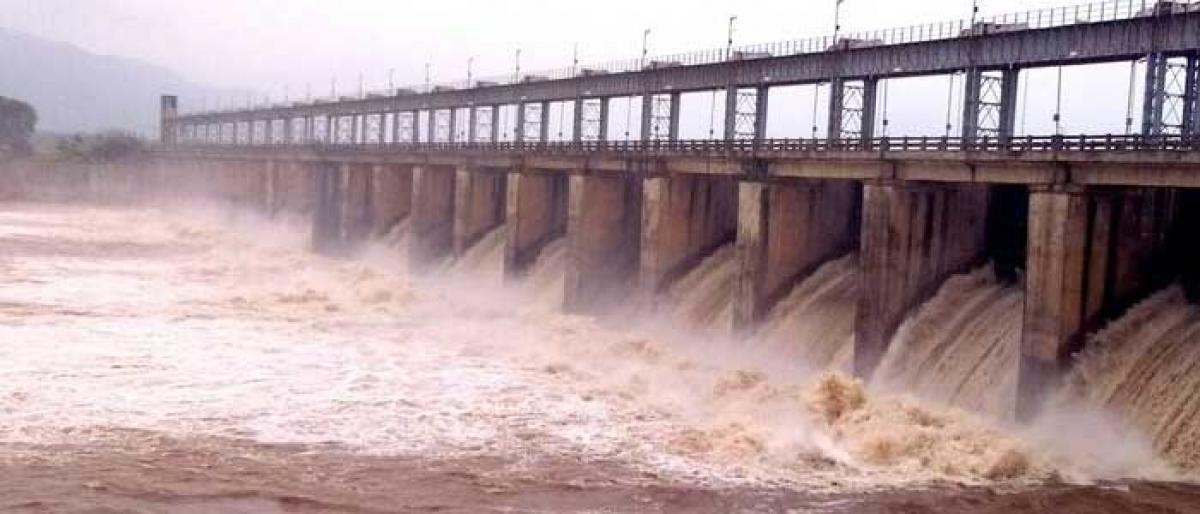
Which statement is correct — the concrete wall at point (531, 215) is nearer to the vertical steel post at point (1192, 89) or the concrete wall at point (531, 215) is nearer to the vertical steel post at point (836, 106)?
the vertical steel post at point (836, 106)

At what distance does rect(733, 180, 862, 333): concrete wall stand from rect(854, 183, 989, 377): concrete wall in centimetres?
410

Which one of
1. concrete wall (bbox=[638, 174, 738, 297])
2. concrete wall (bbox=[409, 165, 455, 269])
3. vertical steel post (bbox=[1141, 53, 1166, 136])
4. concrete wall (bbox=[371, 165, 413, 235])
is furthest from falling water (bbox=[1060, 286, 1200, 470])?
concrete wall (bbox=[371, 165, 413, 235])

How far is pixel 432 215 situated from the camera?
178ft

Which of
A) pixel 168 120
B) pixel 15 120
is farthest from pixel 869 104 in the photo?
pixel 15 120

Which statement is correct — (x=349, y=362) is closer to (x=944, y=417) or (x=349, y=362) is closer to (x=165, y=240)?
(x=944, y=417)

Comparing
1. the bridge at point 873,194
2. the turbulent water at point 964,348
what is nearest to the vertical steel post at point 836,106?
the bridge at point 873,194

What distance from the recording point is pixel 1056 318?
2184 cm

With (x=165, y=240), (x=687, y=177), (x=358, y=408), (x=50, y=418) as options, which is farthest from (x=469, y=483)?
(x=165, y=240)

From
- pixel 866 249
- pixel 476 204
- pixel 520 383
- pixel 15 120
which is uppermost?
pixel 15 120

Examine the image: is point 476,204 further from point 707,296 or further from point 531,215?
point 707,296

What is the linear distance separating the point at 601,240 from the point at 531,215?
18.8ft

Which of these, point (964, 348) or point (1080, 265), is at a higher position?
point (1080, 265)

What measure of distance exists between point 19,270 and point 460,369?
88.6ft

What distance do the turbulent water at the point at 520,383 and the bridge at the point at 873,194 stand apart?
961 mm
